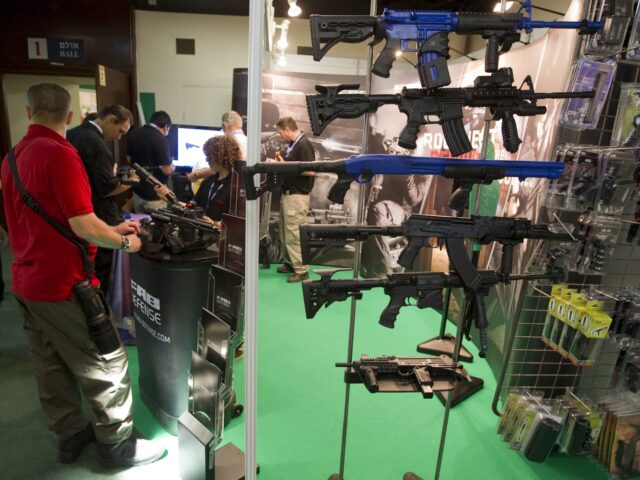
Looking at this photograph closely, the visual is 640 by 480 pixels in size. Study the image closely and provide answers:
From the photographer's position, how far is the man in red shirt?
70.4 inches

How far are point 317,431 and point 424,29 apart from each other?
218 centimetres

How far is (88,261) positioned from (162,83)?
16.7 ft

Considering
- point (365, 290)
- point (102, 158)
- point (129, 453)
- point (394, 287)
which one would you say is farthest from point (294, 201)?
point (394, 287)

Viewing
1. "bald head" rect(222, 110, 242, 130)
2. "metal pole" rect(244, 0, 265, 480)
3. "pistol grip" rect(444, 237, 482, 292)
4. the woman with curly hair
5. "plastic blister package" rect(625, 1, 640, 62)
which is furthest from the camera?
"bald head" rect(222, 110, 242, 130)

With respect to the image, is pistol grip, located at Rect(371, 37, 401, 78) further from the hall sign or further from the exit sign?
the exit sign

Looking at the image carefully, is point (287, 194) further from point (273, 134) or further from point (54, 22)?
point (54, 22)

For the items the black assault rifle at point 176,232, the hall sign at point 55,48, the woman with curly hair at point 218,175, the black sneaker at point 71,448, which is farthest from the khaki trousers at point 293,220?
the hall sign at point 55,48

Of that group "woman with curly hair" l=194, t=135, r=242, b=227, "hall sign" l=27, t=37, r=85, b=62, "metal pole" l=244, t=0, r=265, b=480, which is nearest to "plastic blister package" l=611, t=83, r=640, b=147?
"metal pole" l=244, t=0, r=265, b=480

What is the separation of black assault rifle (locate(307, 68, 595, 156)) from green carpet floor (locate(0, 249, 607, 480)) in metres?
1.75

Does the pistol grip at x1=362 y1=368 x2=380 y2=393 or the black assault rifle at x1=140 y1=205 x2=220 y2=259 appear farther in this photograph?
the black assault rifle at x1=140 y1=205 x2=220 y2=259

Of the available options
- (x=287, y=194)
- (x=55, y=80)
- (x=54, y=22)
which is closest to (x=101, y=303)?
(x=287, y=194)

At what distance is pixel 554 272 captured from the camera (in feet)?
5.74

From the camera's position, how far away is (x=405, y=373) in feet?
6.00

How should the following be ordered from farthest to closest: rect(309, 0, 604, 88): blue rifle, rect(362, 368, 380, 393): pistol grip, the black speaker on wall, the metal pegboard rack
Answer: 1. the black speaker on wall
2. the metal pegboard rack
3. rect(362, 368, 380, 393): pistol grip
4. rect(309, 0, 604, 88): blue rifle
